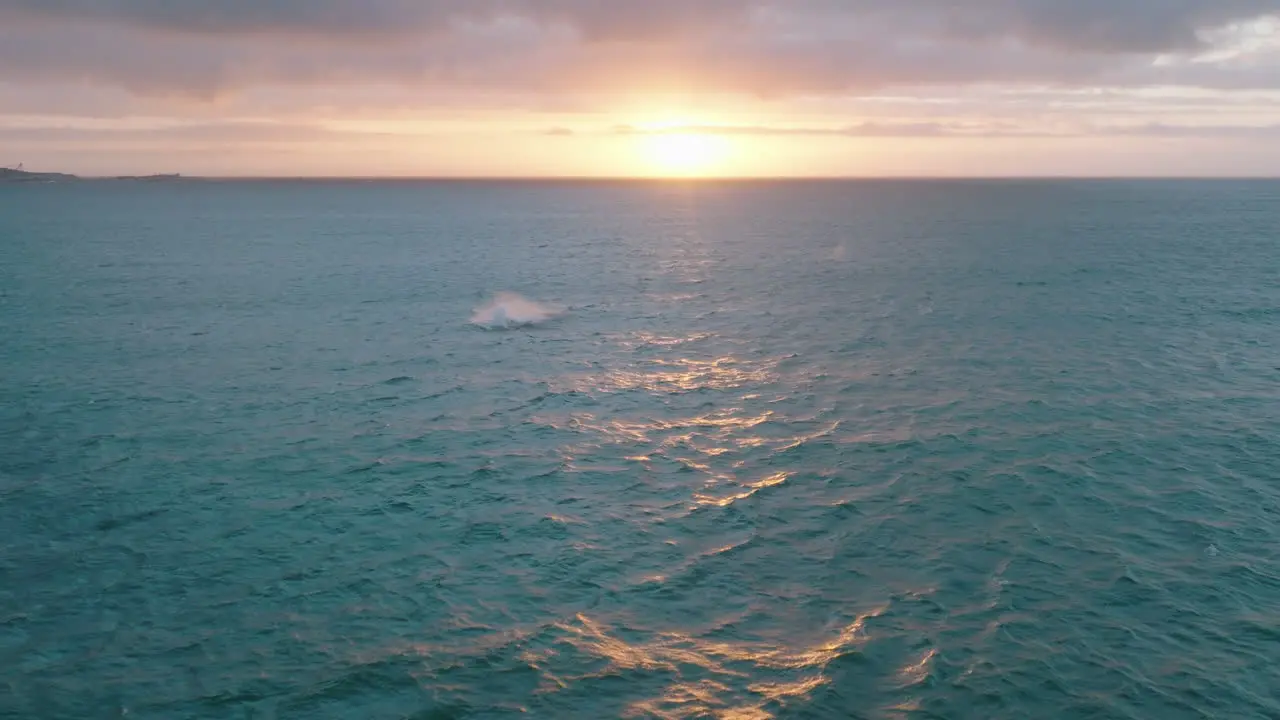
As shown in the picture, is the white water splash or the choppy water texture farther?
the white water splash

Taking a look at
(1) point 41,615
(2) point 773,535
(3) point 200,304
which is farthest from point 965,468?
(3) point 200,304

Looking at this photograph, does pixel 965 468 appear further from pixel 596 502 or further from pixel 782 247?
pixel 782 247

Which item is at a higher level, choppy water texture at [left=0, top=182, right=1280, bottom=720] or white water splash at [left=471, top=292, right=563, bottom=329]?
white water splash at [left=471, top=292, right=563, bottom=329]

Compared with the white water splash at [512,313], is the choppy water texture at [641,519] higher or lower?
lower

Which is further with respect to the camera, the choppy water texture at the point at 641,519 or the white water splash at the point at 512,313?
the white water splash at the point at 512,313
